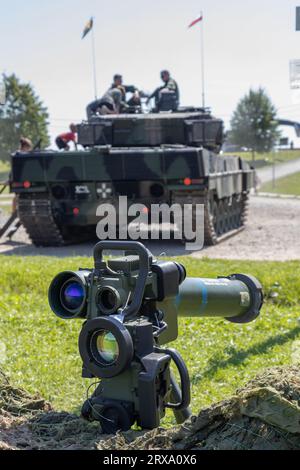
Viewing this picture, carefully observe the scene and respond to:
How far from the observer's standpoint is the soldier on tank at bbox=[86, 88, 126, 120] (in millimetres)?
16453

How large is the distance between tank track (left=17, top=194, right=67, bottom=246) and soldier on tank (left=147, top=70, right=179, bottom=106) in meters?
4.27

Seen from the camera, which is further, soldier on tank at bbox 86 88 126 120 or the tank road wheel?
soldier on tank at bbox 86 88 126 120

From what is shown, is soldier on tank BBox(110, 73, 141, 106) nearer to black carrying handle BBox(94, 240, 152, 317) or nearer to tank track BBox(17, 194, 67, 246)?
tank track BBox(17, 194, 67, 246)

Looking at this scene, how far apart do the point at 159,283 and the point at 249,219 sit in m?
17.8

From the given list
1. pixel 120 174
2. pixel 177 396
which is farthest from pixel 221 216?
pixel 177 396

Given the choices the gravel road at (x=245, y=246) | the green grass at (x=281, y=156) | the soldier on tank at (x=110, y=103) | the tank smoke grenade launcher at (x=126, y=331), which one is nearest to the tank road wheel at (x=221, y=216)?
the gravel road at (x=245, y=246)

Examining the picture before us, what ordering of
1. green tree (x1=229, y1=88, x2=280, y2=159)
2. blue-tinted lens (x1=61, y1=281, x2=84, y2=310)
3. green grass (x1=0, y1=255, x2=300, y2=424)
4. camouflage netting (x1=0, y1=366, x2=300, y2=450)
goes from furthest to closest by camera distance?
green tree (x1=229, y1=88, x2=280, y2=159), green grass (x1=0, y1=255, x2=300, y2=424), blue-tinted lens (x1=61, y1=281, x2=84, y2=310), camouflage netting (x1=0, y1=366, x2=300, y2=450)

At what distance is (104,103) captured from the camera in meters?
16.5

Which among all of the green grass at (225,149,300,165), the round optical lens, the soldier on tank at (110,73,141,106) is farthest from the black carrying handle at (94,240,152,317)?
the green grass at (225,149,300,165)

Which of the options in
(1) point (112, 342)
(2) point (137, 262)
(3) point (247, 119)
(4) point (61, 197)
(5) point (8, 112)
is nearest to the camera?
(1) point (112, 342)

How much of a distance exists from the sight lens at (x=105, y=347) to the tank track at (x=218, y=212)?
427 inches

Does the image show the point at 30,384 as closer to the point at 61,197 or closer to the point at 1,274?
the point at 1,274

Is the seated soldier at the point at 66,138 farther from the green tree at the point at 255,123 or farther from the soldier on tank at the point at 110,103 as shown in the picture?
the green tree at the point at 255,123

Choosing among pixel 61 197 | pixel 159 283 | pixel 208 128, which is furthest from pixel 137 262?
pixel 208 128
